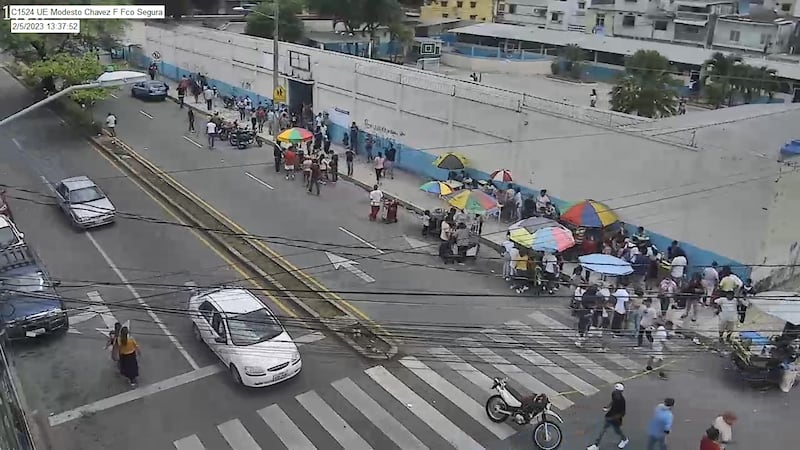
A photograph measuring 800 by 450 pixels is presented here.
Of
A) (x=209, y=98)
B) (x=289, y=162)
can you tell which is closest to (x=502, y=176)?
(x=289, y=162)

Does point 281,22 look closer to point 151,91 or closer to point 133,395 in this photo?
point 151,91

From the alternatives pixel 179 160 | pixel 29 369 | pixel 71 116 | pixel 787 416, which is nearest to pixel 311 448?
pixel 29 369

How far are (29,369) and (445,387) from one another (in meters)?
7.94

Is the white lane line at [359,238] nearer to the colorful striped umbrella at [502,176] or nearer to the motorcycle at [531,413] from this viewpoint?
the colorful striped umbrella at [502,176]

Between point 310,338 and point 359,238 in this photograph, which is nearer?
point 310,338

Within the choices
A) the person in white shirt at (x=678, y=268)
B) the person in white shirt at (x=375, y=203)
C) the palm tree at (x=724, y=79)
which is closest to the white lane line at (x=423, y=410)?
the person in white shirt at (x=678, y=268)

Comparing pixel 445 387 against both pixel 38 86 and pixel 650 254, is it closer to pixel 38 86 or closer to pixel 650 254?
pixel 650 254

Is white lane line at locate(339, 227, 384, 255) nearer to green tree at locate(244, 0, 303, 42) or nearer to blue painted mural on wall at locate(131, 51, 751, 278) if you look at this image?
blue painted mural on wall at locate(131, 51, 751, 278)

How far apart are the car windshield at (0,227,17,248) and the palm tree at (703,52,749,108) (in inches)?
1658

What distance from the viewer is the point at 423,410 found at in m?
13.1

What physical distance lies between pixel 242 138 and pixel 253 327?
1807cm

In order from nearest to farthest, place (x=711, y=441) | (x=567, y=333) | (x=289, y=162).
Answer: (x=711, y=441), (x=567, y=333), (x=289, y=162)

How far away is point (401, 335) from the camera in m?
15.9

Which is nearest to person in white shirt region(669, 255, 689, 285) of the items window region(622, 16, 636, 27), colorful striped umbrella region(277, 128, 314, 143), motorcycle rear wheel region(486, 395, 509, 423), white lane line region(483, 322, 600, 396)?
white lane line region(483, 322, 600, 396)
